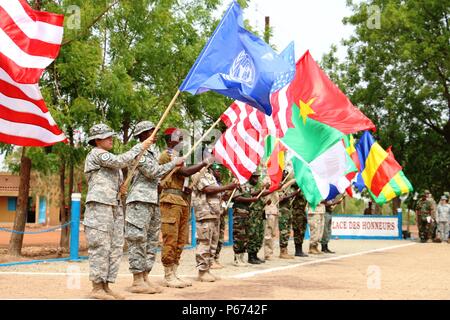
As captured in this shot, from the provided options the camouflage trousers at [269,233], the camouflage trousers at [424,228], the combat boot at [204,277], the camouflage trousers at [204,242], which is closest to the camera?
the camouflage trousers at [204,242]

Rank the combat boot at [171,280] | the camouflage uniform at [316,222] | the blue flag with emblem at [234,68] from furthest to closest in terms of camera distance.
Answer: the camouflage uniform at [316,222]
the combat boot at [171,280]
the blue flag with emblem at [234,68]

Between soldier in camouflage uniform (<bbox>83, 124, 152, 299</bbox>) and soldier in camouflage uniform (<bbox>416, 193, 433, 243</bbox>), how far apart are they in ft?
64.2

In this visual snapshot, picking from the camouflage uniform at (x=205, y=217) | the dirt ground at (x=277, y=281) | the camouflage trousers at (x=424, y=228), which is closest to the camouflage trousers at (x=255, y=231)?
the dirt ground at (x=277, y=281)

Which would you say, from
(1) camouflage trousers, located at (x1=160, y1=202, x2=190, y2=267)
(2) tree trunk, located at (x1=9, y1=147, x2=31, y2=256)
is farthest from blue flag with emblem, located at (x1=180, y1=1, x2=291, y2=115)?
(2) tree trunk, located at (x1=9, y1=147, x2=31, y2=256)

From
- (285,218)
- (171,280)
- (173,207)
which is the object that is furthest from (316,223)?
(173,207)

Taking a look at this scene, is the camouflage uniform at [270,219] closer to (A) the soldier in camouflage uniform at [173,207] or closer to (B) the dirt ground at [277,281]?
(B) the dirt ground at [277,281]

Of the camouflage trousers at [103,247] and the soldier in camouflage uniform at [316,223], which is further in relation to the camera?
the soldier in camouflage uniform at [316,223]

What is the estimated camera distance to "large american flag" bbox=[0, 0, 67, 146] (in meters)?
5.93

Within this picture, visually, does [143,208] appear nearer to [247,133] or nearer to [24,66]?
[24,66]

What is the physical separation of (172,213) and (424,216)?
18.6 meters

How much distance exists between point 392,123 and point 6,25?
2643cm

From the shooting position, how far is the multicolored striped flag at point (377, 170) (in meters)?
17.0

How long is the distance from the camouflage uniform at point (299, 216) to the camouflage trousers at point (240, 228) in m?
2.77

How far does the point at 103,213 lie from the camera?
21.9ft
